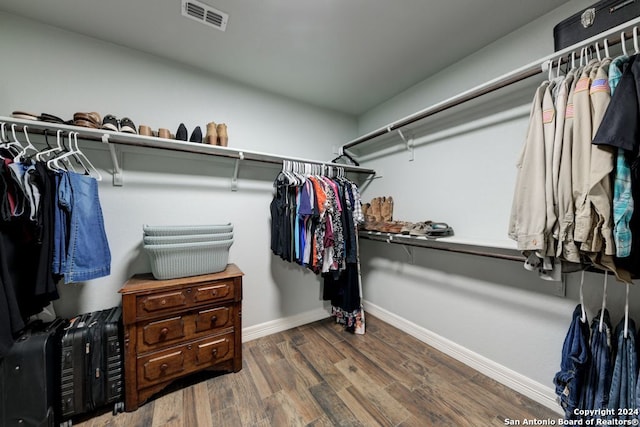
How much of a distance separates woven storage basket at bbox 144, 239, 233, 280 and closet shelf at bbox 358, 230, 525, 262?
139cm

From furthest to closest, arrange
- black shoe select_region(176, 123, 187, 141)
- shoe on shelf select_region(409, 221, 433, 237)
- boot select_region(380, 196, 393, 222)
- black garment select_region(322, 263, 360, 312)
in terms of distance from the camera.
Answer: boot select_region(380, 196, 393, 222) → black garment select_region(322, 263, 360, 312) → shoe on shelf select_region(409, 221, 433, 237) → black shoe select_region(176, 123, 187, 141)

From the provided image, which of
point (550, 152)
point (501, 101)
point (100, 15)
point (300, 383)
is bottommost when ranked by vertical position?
point (300, 383)

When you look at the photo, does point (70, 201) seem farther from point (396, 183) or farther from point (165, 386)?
point (396, 183)

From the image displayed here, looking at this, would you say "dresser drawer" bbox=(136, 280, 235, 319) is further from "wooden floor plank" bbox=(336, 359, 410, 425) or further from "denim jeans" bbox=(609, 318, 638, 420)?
"denim jeans" bbox=(609, 318, 638, 420)

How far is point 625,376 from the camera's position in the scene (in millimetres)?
962

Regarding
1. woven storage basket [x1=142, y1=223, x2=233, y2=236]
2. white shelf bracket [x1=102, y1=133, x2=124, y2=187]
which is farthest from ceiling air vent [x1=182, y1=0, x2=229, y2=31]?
woven storage basket [x1=142, y1=223, x2=233, y2=236]

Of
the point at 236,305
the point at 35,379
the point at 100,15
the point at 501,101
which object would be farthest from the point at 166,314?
the point at 501,101

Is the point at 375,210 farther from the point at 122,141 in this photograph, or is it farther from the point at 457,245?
the point at 122,141

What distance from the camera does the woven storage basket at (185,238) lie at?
146 cm

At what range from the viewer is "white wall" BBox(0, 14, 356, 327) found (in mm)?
1478

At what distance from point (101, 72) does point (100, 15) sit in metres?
0.37

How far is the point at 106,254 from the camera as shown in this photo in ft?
4.47

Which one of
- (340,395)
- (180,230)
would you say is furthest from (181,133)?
(340,395)

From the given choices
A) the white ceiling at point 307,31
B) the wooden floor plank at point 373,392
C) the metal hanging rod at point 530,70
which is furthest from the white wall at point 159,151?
the metal hanging rod at point 530,70
